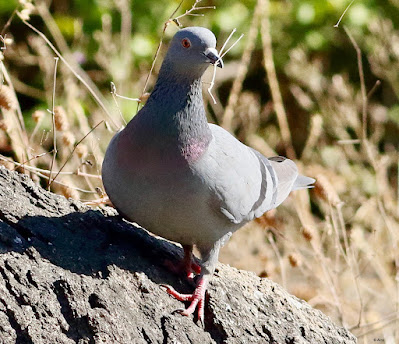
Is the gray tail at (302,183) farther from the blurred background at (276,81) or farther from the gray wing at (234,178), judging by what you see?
the blurred background at (276,81)

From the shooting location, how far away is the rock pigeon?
2.58 metres

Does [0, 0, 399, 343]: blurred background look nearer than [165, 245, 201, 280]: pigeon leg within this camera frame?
No

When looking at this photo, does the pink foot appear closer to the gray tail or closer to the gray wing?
the gray wing

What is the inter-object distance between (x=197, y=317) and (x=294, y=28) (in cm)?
539

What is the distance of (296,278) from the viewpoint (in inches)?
235

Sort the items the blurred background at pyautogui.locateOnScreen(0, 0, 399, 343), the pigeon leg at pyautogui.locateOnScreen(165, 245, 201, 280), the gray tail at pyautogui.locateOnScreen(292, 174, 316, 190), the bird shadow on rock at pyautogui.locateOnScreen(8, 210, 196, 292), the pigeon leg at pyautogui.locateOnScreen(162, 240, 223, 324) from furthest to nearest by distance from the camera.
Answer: the blurred background at pyautogui.locateOnScreen(0, 0, 399, 343) < the gray tail at pyautogui.locateOnScreen(292, 174, 316, 190) < the pigeon leg at pyautogui.locateOnScreen(165, 245, 201, 280) < the pigeon leg at pyautogui.locateOnScreen(162, 240, 223, 324) < the bird shadow on rock at pyautogui.locateOnScreen(8, 210, 196, 292)

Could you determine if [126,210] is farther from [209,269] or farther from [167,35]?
[167,35]

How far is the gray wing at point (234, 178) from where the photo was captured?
2688mm

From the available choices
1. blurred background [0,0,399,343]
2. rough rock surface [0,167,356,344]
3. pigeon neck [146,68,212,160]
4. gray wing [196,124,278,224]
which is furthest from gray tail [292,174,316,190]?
blurred background [0,0,399,343]

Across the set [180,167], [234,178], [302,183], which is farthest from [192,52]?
[302,183]

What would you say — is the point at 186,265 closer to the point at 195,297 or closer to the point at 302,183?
the point at 195,297

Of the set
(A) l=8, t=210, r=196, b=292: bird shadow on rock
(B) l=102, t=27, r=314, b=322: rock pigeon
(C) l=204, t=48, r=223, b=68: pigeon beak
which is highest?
(C) l=204, t=48, r=223, b=68: pigeon beak

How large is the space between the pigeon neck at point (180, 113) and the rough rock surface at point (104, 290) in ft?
1.66

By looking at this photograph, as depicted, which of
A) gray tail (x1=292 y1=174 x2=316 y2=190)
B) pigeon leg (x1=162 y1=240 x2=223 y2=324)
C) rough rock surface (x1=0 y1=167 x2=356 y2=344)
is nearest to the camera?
rough rock surface (x1=0 y1=167 x2=356 y2=344)
